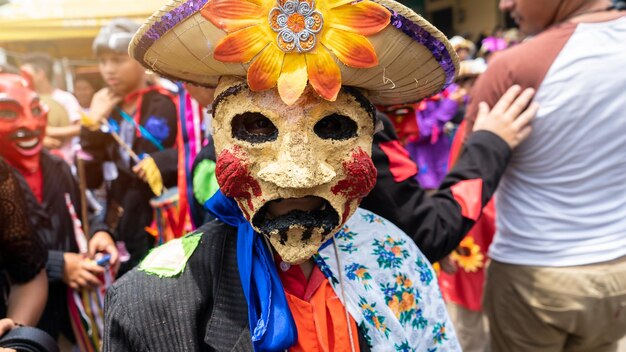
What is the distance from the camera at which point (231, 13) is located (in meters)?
1.04

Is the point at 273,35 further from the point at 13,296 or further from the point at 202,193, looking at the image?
the point at 13,296

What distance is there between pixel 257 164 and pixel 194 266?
1.00 feet

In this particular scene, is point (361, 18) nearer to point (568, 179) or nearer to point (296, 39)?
point (296, 39)

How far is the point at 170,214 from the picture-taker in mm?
Result: 2549

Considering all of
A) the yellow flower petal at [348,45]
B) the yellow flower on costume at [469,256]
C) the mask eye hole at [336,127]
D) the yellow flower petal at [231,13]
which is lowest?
the yellow flower on costume at [469,256]

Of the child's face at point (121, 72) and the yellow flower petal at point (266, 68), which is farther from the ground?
the yellow flower petal at point (266, 68)

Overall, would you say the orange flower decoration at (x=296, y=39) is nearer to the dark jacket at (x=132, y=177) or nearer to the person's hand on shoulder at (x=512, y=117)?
the person's hand on shoulder at (x=512, y=117)

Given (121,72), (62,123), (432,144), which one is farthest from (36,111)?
(432,144)

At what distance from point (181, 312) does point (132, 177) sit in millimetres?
2018

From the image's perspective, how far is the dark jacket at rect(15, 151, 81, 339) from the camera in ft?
6.65

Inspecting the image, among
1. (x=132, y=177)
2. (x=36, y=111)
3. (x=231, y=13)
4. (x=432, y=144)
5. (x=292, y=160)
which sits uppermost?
(x=231, y=13)

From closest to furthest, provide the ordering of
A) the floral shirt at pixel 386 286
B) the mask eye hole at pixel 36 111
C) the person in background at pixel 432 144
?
the floral shirt at pixel 386 286
the mask eye hole at pixel 36 111
the person in background at pixel 432 144

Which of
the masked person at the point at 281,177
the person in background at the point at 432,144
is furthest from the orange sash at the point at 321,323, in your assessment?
the person in background at the point at 432,144

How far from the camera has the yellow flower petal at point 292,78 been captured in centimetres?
104
